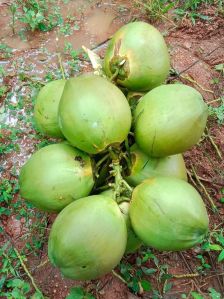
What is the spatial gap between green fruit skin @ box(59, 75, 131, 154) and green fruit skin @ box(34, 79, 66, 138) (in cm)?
28

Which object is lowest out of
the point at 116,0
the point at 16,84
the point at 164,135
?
the point at 16,84

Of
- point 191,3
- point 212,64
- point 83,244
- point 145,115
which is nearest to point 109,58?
point 145,115

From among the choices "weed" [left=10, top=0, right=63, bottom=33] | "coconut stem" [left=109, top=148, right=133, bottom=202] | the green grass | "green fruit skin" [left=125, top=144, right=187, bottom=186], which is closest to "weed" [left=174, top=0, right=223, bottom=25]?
the green grass

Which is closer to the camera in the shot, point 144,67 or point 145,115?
point 145,115

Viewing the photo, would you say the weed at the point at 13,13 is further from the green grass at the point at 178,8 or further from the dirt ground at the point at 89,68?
the green grass at the point at 178,8

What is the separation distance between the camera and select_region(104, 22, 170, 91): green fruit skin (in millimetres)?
2598

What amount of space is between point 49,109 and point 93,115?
48 centimetres

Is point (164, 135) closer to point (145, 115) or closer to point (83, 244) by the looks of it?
point (145, 115)

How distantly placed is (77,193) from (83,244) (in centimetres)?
34

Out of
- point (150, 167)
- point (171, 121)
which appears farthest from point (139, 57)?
point (150, 167)

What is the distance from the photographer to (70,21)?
4.17 metres

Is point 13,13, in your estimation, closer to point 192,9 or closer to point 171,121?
point 192,9

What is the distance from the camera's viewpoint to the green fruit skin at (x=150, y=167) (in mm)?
2395

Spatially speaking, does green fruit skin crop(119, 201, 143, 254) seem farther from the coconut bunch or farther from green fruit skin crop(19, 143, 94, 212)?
green fruit skin crop(19, 143, 94, 212)
